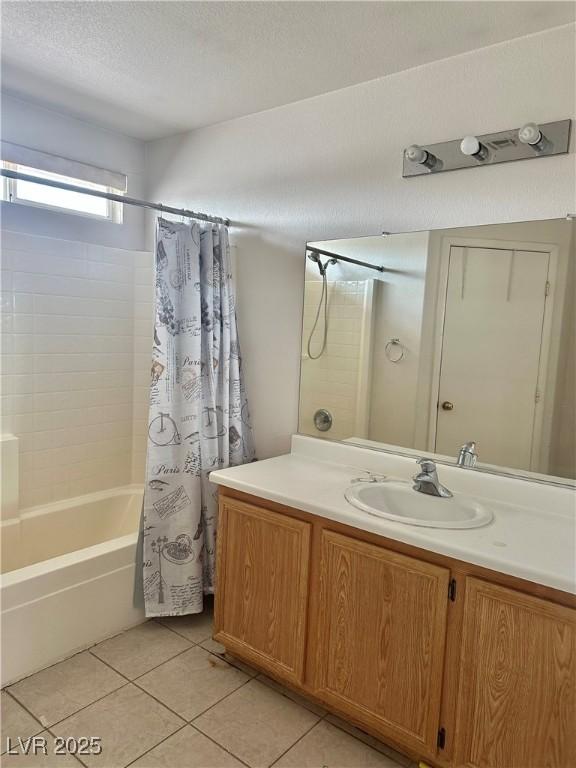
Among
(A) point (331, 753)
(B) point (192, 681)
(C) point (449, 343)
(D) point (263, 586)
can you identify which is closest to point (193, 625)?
(B) point (192, 681)

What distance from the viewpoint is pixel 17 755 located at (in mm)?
1685

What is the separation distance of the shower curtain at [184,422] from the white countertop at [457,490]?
0.34 metres

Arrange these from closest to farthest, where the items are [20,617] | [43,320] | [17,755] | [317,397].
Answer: [17,755] < [20,617] < [317,397] < [43,320]

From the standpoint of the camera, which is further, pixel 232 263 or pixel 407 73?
pixel 232 263

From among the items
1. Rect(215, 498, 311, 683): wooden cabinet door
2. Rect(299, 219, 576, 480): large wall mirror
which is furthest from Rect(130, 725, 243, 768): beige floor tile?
Rect(299, 219, 576, 480): large wall mirror

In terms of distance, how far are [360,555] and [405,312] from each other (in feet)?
3.27

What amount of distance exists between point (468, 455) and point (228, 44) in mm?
1789

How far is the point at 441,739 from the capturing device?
157 centimetres

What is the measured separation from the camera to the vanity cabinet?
4.57 feet

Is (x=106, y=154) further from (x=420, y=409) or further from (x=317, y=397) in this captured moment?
(x=420, y=409)

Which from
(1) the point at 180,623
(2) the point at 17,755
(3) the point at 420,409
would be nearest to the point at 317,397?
(3) the point at 420,409

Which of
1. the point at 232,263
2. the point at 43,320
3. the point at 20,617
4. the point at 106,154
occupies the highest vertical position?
the point at 106,154

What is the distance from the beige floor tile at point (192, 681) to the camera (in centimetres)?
197

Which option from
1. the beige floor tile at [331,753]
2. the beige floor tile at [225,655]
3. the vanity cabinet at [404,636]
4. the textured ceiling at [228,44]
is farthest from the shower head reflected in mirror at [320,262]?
the beige floor tile at [331,753]
